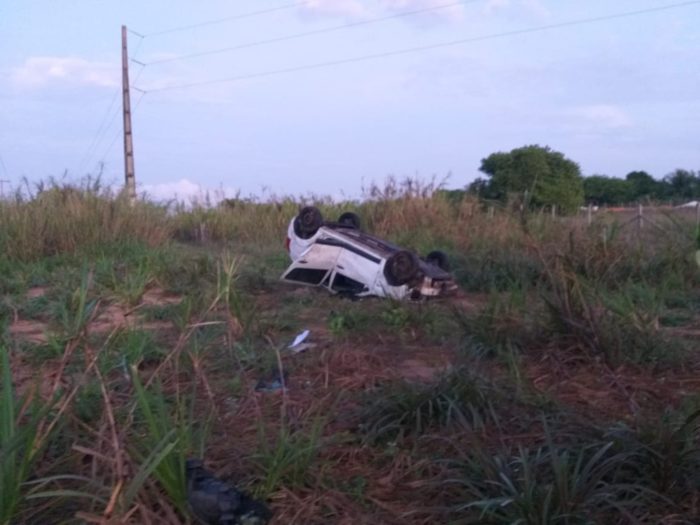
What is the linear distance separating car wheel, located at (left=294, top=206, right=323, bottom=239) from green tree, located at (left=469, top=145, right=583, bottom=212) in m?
7.01

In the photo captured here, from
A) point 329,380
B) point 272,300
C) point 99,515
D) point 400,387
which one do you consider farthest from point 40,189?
point 99,515

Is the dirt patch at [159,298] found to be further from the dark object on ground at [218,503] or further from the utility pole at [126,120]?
the utility pole at [126,120]

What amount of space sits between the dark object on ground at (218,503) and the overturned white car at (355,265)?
5.23 meters

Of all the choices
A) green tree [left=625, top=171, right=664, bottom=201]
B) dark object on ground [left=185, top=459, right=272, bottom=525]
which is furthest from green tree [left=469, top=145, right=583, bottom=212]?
dark object on ground [left=185, top=459, right=272, bottom=525]

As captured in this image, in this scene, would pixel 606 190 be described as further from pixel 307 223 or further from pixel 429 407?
pixel 429 407

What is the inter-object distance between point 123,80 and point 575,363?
23.7m

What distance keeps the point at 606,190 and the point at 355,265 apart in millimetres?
21687

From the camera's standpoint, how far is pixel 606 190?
100 feet

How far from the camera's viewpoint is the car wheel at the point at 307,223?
11.7 m

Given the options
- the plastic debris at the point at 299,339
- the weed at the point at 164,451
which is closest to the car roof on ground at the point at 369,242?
the plastic debris at the point at 299,339

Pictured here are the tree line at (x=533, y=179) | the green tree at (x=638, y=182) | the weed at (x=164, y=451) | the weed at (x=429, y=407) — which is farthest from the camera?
the green tree at (x=638, y=182)

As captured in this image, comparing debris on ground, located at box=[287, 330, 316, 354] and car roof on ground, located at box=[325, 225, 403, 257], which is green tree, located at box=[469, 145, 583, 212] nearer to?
car roof on ground, located at box=[325, 225, 403, 257]

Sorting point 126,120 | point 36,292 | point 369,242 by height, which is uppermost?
point 126,120

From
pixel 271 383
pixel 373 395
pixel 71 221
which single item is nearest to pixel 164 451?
pixel 373 395
